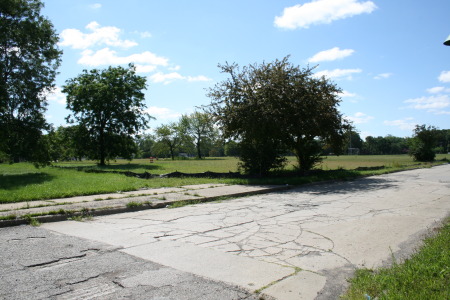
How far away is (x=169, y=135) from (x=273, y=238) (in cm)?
8815

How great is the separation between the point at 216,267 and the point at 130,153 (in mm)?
37128

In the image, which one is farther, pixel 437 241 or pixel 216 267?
pixel 437 241

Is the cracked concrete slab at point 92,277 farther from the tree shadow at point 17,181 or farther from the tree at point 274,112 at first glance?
the tree at point 274,112

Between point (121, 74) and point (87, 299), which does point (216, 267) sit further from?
point (121, 74)

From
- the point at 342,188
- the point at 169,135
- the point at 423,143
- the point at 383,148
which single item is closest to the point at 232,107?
the point at 342,188

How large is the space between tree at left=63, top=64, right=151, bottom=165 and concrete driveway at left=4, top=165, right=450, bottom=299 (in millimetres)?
29261

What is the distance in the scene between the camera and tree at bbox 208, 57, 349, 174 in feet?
57.4

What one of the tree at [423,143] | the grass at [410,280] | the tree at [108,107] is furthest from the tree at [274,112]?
A: the tree at [423,143]

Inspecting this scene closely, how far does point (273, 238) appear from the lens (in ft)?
20.2

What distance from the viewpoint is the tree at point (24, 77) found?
73.8 ft

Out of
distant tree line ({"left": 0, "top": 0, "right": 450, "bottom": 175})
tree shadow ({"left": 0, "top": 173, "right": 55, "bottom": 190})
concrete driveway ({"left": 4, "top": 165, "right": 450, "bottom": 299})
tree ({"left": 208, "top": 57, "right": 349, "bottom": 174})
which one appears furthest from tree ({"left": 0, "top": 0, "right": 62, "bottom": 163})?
concrete driveway ({"left": 4, "top": 165, "right": 450, "bottom": 299})

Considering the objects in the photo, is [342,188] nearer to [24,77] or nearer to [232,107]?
[232,107]

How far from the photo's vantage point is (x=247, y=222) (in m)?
7.60

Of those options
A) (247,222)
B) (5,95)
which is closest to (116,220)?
(247,222)
